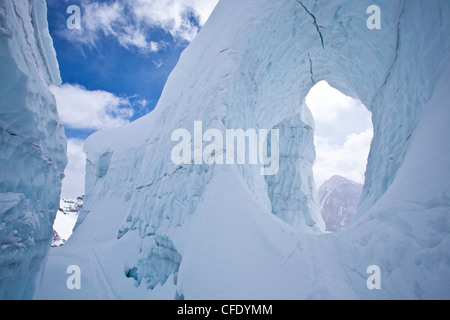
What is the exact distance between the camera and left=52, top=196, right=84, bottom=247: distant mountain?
27.6 metres

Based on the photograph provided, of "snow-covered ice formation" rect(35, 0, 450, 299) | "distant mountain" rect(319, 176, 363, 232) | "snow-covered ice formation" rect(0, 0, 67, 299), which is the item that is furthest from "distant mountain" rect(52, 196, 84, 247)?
"distant mountain" rect(319, 176, 363, 232)

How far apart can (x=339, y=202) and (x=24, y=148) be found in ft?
97.0

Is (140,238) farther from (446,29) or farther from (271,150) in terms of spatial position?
(271,150)

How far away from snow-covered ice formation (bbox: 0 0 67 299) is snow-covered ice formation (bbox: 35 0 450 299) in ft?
5.45

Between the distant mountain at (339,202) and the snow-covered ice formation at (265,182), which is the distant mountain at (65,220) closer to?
the snow-covered ice formation at (265,182)

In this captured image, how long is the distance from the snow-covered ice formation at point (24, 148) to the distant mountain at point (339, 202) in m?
27.5

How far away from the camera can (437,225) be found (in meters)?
1.99

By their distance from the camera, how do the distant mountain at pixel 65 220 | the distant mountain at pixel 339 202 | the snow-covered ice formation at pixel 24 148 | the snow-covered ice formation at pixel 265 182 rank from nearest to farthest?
the snow-covered ice formation at pixel 265 182, the snow-covered ice formation at pixel 24 148, the distant mountain at pixel 339 202, the distant mountain at pixel 65 220

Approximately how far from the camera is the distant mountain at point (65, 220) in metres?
27.6

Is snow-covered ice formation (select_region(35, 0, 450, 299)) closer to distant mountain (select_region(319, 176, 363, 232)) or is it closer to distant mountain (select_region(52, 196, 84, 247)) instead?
distant mountain (select_region(319, 176, 363, 232))

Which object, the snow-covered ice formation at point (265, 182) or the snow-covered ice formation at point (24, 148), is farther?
the snow-covered ice formation at point (24, 148)

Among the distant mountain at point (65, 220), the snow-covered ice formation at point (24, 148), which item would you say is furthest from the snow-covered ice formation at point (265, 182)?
the distant mountain at point (65, 220)
